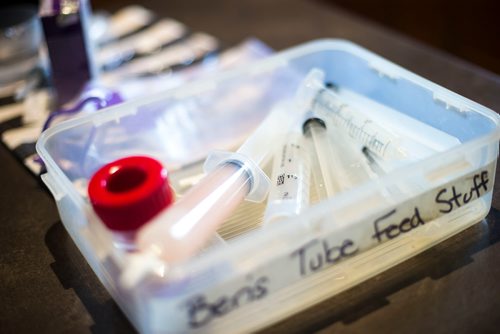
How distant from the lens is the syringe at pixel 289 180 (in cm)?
47

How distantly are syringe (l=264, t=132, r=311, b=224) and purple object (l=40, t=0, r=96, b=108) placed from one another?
344 millimetres

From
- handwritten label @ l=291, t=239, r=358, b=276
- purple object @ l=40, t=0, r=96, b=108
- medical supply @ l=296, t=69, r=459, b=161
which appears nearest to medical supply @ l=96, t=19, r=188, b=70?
purple object @ l=40, t=0, r=96, b=108

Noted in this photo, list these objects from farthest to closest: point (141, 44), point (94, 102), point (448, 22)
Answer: point (448, 22) < point (141, 44) < point (94, 102)

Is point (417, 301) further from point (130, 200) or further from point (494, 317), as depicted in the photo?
point (130, 200)

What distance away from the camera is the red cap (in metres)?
0.42

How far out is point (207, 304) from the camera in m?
0.39

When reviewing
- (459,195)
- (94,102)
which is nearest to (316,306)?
(459,195)

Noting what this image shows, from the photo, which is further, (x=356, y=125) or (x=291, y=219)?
(x=356, y=125)

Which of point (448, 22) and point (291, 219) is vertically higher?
point (291, 219)

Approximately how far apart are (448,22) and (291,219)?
1.11 m

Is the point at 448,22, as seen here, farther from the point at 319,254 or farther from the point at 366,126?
Result: the point at 319,254

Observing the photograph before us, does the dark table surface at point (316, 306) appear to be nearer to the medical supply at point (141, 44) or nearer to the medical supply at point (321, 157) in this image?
the medical supply at point (321, 157)

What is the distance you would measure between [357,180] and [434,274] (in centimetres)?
11

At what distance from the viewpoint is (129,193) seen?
1.38 feet
